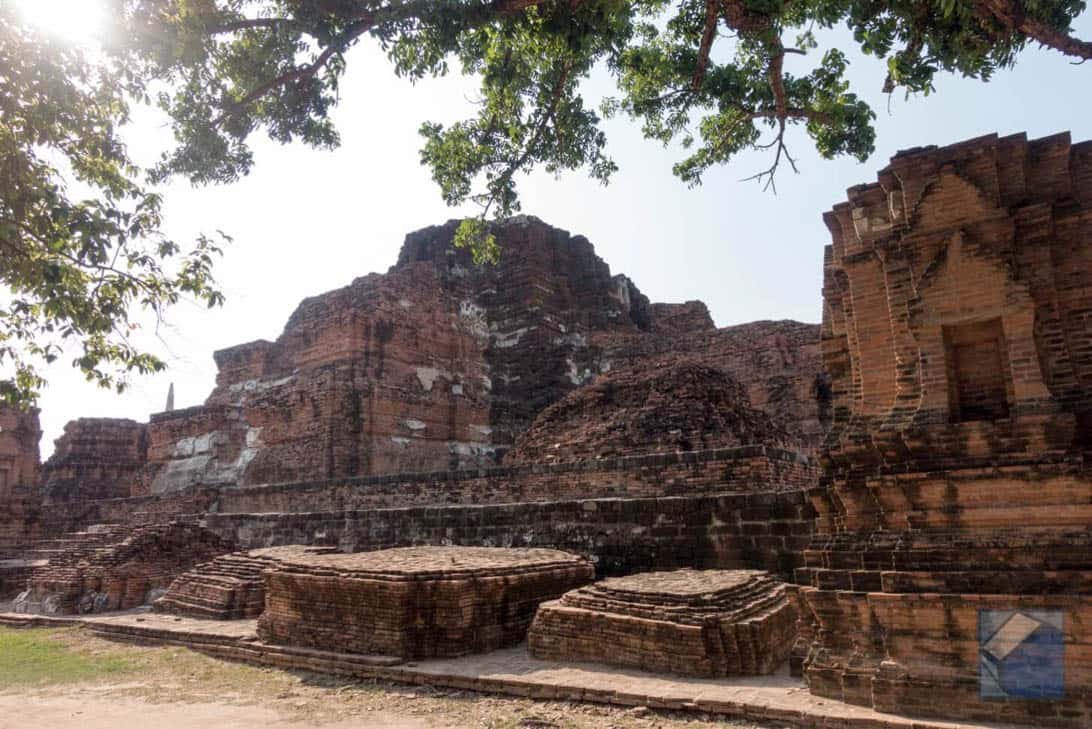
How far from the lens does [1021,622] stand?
445 cm

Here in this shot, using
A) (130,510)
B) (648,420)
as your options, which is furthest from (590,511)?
(130,510)

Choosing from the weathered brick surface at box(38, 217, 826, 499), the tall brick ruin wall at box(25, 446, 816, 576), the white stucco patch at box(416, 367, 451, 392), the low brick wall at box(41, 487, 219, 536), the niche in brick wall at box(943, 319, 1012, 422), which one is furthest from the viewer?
the white stucco patch at box(416, 367, 451, 392)

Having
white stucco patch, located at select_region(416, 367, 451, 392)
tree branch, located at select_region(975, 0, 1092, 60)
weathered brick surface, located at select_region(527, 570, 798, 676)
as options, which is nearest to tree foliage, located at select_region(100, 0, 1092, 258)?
tree branch, located at select_region(975, 0, 1092, 60)

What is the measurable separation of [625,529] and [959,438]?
4908mm

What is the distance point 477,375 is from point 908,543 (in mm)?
16806

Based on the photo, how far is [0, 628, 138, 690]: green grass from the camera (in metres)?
7.25

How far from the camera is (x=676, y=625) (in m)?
5.99

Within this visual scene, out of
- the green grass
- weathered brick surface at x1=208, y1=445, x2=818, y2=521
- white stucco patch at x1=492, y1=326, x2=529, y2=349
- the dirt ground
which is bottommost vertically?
the green grass

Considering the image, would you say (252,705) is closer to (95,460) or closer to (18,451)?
(18,451)

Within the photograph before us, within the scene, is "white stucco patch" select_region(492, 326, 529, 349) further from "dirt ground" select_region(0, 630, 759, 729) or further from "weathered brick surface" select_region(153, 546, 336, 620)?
"dirt ground" select_region(0, 630, 759, 729)

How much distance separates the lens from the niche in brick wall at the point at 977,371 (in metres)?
5.11

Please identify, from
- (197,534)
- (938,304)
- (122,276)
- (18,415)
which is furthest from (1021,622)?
(18,415)

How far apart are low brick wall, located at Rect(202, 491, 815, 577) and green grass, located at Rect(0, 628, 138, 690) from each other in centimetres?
417

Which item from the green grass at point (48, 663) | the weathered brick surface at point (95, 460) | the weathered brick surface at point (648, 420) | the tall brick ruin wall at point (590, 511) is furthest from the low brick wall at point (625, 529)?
the weathered brick surface at point (95, 460)
